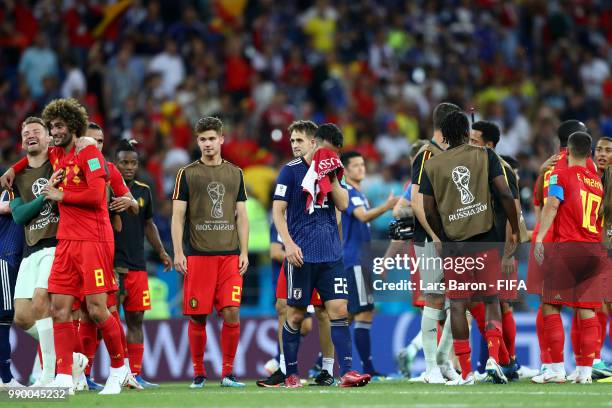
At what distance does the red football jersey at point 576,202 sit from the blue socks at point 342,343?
2.23 meters

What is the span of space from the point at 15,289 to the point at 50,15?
10569 millimetres

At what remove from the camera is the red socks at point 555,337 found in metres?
11.2

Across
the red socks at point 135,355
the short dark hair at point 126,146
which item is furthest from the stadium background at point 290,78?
the short dark hair at point 126,146

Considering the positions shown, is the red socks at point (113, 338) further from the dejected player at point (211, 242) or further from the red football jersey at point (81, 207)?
the dejected player at point (211, 242)

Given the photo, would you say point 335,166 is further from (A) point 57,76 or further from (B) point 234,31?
(B) point 234,31

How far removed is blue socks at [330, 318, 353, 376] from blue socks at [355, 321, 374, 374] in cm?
259

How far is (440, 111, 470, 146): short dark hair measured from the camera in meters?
10.7

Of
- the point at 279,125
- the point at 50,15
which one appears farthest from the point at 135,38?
the point at 279,125

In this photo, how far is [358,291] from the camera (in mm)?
13578

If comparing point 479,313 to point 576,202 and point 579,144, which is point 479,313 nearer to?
point 576,202

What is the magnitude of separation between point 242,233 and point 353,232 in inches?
94.8

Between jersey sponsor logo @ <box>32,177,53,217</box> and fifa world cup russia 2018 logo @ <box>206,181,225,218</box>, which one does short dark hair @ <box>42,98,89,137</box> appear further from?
fifa world cup russia 2018 logo @ <box>206,181,225,218</box>

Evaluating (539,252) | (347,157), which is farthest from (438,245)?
(347,157)

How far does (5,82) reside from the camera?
19.8 metres
